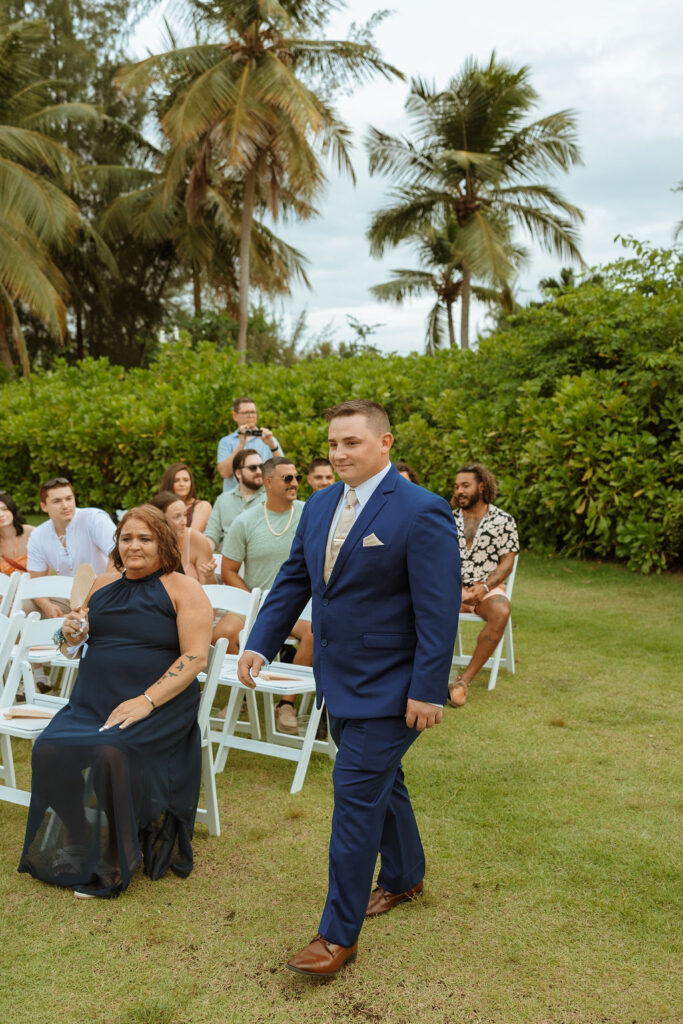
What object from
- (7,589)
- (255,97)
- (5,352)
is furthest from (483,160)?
(7,589)

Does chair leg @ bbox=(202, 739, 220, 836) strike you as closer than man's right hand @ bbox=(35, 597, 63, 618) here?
Yes

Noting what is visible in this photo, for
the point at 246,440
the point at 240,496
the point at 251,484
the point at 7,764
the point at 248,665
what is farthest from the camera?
the point at 246,440

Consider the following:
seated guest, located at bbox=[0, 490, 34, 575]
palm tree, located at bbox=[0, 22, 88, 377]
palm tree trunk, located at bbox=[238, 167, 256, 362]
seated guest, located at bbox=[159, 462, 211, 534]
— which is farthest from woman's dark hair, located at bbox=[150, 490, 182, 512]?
palm tree trunk, located at bbox=[238, 167, 256, 362]

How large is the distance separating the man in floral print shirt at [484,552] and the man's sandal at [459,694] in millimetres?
185

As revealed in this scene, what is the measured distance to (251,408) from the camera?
343 inches

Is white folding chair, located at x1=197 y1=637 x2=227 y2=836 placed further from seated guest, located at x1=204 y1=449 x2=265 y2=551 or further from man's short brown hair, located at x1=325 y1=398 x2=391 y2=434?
seated guest, located at x1=204 y1=449 x2=265 y2=551

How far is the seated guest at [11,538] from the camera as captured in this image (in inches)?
275

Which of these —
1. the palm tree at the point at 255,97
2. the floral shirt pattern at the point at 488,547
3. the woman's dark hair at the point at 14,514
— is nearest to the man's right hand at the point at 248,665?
the floral shirt pattern at the point at 488,547

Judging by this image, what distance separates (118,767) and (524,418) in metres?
8.11

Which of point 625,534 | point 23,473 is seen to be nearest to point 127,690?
point 625,534

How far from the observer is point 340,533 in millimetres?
3248

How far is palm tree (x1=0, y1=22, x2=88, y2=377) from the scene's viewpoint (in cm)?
2219

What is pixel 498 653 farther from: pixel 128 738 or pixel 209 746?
pixel 128 738

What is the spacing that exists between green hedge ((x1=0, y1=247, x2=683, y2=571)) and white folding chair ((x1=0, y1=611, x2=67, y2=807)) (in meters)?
6.79
